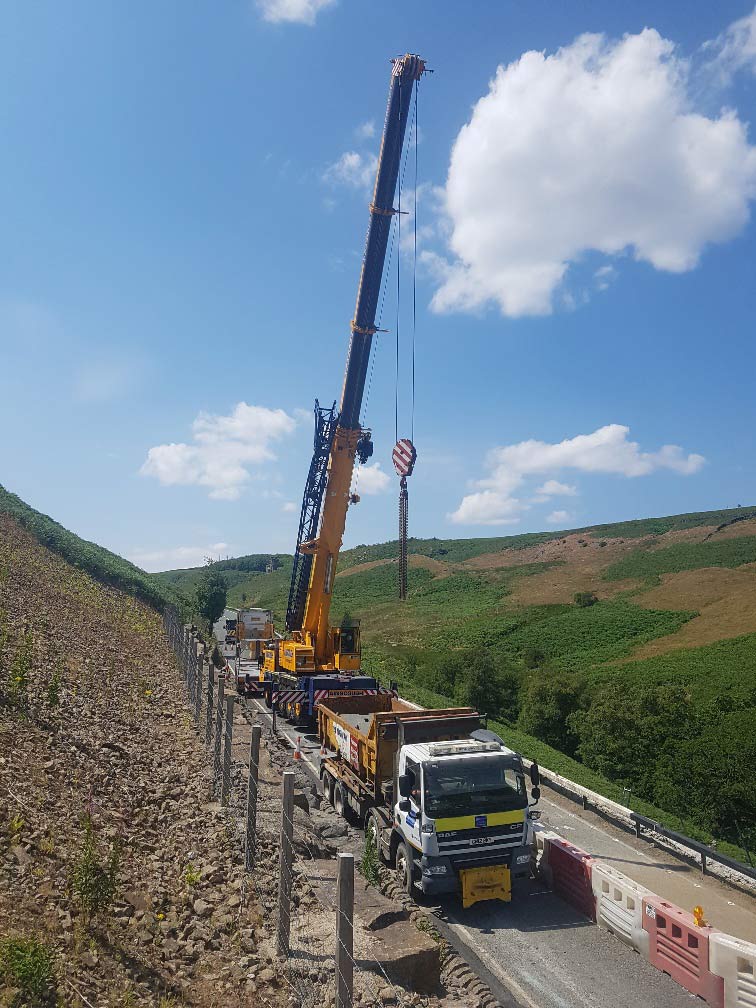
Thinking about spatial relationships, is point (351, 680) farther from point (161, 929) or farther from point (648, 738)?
point (161, 929)

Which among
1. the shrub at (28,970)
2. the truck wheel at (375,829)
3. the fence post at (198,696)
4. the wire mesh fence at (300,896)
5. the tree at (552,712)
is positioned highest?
the fence post at (198,696)

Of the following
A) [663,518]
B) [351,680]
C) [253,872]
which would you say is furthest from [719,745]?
[663,518]

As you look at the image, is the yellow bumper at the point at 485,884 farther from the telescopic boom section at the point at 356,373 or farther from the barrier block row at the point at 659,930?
the telescopic boom section at the point at 356,373

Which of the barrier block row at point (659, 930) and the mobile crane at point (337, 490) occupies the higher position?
the mobile crane at point (337, 490)

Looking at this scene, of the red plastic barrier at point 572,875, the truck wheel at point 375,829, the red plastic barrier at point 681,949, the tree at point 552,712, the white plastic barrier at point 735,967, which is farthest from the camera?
the tree at point 552,712

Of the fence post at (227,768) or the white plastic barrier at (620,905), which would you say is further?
the fence post at (227,768)

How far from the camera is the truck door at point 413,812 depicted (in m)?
9.87

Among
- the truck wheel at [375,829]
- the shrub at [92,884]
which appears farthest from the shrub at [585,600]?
the shrub at [92,884]

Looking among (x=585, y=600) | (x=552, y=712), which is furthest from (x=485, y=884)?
(x=585, y=600)

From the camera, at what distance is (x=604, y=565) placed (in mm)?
91500

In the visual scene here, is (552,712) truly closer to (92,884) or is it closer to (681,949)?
(681,949)

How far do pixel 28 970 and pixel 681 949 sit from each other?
7.12 meters

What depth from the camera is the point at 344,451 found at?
70.3ft

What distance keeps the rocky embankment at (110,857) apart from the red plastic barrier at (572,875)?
16.4 feet
